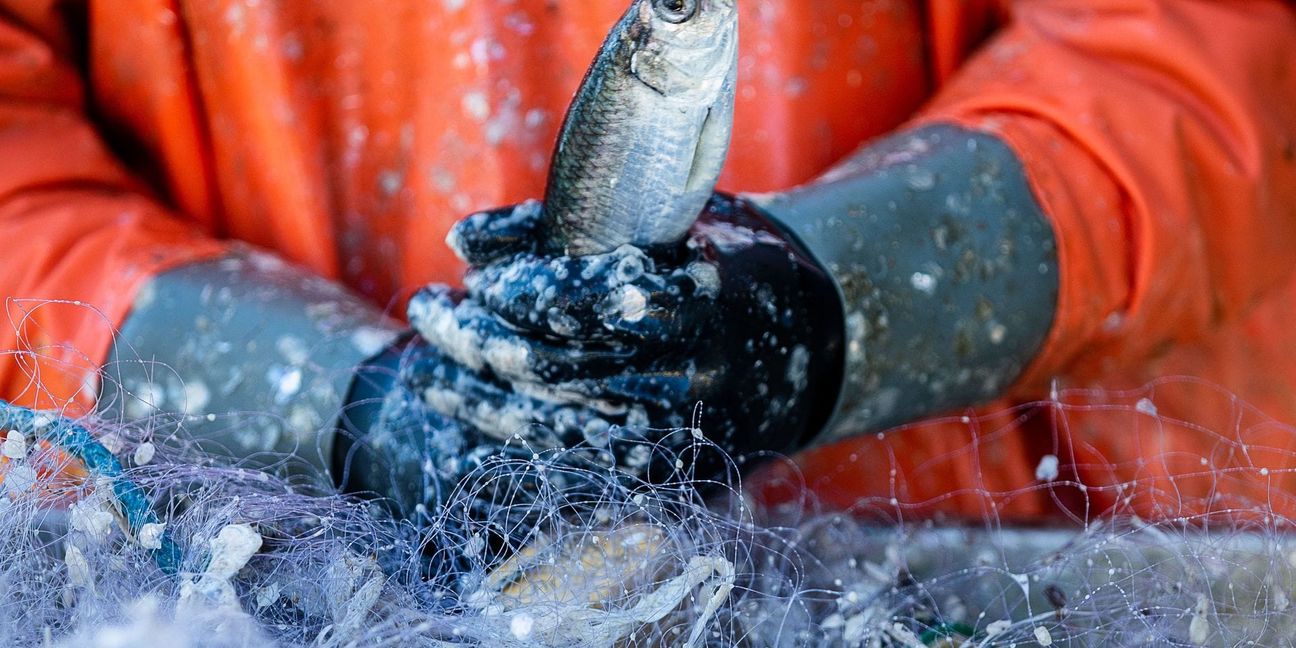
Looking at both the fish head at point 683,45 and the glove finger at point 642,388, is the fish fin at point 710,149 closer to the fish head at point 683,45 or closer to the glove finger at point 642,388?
the fish head at point 683,45

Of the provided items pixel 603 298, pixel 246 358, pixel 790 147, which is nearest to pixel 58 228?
pixel 246 358

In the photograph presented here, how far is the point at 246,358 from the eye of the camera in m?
0.85

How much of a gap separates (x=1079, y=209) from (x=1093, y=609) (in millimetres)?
415

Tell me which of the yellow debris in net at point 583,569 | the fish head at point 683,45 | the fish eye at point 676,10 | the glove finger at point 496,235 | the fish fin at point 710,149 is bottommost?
the yellow debris in net at point 583,569

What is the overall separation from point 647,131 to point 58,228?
67cm

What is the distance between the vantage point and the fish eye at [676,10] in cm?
51

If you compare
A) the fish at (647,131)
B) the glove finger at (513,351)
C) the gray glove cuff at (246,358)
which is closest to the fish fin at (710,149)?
the fish at (647,131)

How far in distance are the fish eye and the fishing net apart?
268 mm

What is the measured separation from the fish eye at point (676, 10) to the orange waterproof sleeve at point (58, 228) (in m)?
0.58

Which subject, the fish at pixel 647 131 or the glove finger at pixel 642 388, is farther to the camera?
the glove finger at pixel 642 388

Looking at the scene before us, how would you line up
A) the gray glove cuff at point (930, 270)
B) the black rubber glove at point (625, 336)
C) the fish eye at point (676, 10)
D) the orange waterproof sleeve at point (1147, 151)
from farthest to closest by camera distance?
the orange waterproof sleeve at point (1147, 151) < the gray glove cuff at point (930, 270) < the black rubber glove at point (625, 336) < the fish eye at point (676, 10)

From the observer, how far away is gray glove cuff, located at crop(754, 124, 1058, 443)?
781mm

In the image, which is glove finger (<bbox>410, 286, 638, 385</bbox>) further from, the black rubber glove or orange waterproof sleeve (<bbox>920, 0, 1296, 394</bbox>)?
orange waterproof sleeve (<bbox>920, 0, 1296, 394</bbox>)

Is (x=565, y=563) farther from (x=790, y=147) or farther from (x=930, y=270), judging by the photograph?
(x=790, y=147)
